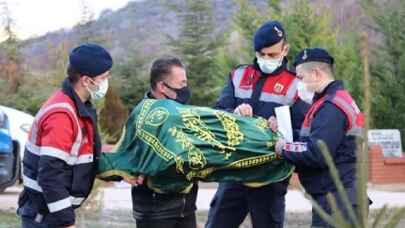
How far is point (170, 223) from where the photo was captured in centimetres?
520

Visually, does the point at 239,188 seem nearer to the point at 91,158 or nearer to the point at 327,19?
the point at 91,158

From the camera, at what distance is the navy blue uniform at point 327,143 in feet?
16.2

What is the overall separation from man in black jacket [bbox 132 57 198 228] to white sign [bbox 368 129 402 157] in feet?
45.3

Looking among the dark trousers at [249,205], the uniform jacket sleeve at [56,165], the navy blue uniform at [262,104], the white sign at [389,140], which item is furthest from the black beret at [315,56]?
the white sign at [389,140]

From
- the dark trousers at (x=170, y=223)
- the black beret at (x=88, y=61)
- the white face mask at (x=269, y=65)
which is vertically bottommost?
the dark trousers at (x=170, y=223)

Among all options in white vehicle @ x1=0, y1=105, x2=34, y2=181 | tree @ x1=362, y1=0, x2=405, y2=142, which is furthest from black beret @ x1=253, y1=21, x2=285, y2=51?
tree @ x1=362, y1=0, x2=405, y2=142

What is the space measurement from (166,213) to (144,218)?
138mm

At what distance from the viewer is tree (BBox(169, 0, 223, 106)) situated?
25.2m

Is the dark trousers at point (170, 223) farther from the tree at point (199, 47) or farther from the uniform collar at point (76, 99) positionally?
the tree at point (199, 47)

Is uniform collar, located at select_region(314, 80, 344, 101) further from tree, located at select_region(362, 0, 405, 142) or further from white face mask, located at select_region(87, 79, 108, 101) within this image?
tree, located at select_region(362, 0, 405, 142)

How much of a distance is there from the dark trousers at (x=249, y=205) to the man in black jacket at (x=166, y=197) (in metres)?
0.53

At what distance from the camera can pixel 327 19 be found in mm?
19516

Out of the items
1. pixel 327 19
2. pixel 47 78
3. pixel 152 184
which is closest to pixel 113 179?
pixel 152 184

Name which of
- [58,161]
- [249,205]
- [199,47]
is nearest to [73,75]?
[58,161]
